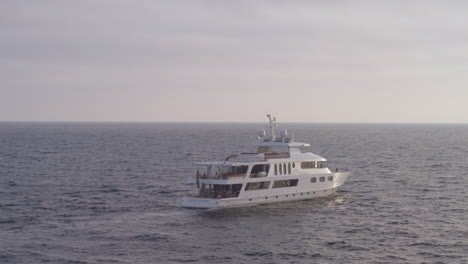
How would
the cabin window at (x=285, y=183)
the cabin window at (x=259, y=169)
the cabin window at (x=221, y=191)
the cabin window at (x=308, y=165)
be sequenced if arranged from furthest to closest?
the cabin window at (x=308, y=165), the cabin window at (x=285, y=183), the cabin window at (x=259, y=169), the cabin window at (x=221, y=191)

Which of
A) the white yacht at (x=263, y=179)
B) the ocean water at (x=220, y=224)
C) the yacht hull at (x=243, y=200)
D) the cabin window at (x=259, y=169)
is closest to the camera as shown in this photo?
the ocean water at (x=220, y=224)

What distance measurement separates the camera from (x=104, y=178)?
71625mm

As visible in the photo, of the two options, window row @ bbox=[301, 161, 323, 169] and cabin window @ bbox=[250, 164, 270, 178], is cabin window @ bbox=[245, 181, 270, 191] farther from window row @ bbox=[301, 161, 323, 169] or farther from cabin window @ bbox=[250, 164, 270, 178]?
window row @ bbox=[301, 161, 323, 169]

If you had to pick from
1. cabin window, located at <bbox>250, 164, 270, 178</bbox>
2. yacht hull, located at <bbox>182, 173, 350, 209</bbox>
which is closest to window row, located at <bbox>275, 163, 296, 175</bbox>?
cabin window, located at <bbox>250, 164, 270, 178</bbox>

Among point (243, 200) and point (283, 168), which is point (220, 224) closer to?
point (243, 200)

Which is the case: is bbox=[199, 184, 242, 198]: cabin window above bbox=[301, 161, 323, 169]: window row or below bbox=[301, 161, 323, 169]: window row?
below

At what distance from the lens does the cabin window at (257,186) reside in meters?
51.0

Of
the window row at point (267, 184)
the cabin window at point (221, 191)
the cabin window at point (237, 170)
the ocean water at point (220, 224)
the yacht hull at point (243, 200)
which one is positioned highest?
the cabin window at point (237, 170)

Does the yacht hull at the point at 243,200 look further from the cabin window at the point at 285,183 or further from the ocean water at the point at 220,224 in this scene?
the cabin window at the point at 285,183

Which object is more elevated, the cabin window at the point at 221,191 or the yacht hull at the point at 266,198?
the cabin window at the point at 221,191

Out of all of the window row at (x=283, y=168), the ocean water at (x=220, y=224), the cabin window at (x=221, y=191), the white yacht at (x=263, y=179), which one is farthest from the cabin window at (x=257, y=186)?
the ocean water at (x=220, y=224)

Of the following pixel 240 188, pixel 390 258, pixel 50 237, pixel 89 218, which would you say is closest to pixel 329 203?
pixel 240 188

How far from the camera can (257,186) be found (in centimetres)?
5156

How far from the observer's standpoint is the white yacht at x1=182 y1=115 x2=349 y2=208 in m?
49.8
